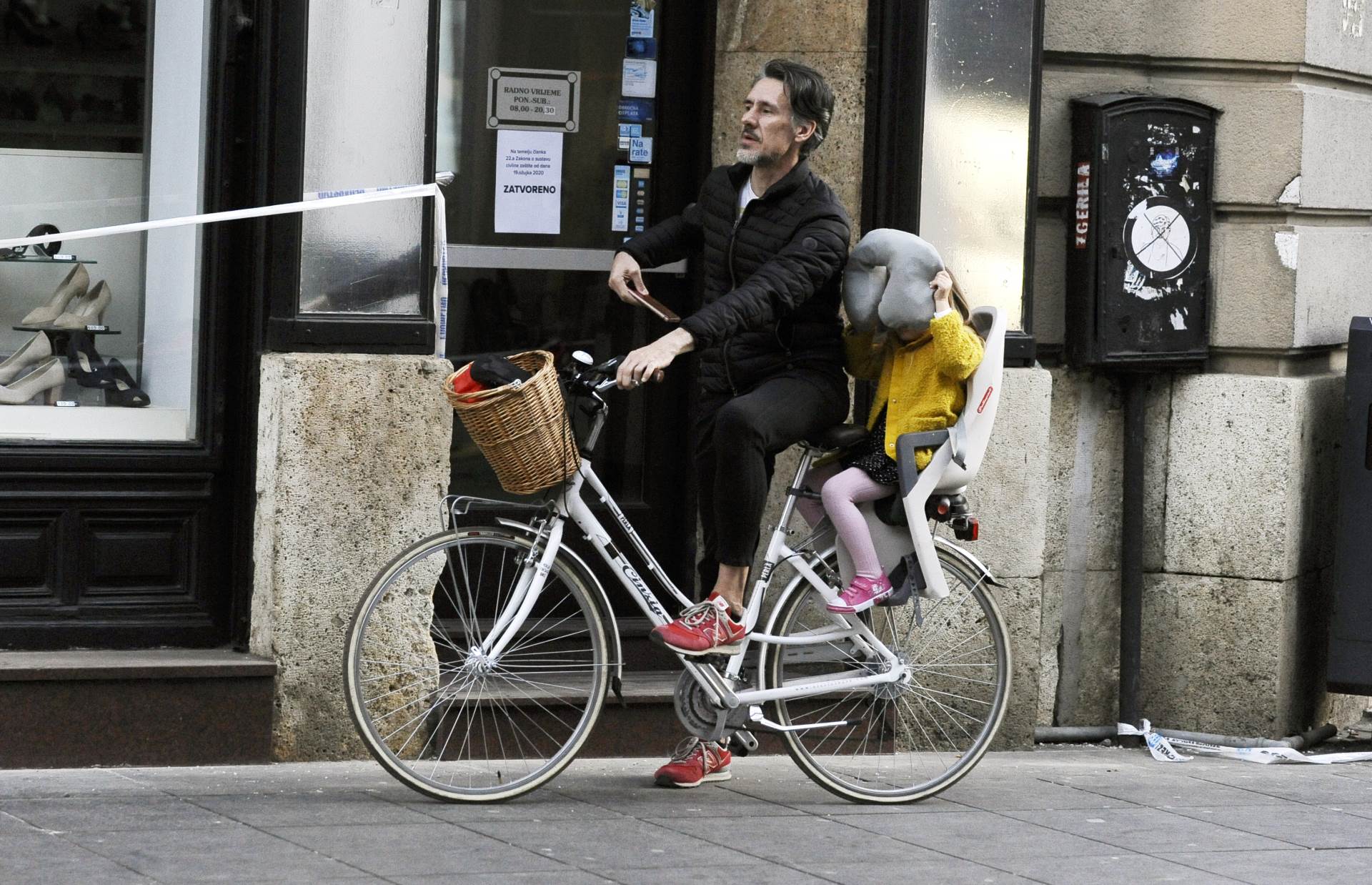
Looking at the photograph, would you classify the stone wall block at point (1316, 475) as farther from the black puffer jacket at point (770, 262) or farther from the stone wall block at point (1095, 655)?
the black puffer jacket at point (770, 262)

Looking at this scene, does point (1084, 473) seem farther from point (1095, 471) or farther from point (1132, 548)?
point (1132, 548)

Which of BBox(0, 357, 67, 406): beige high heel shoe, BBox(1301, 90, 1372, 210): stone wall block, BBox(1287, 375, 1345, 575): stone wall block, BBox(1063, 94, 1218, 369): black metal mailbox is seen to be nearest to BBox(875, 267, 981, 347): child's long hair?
BBox(1063, 94, 1218, 369): black metal mailbox

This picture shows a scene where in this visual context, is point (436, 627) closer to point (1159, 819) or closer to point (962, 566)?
point (962, 566)

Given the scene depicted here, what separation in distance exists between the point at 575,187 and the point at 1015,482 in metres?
1.85

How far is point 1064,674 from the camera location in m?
7.29

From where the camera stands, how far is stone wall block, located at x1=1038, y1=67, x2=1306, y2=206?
22.9 ft

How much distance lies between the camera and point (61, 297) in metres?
5.99

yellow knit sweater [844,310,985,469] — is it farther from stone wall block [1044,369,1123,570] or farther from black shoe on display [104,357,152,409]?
black shoe on display [104,357,152,409]

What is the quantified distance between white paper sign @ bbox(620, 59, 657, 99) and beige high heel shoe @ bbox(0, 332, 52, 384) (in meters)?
2.11

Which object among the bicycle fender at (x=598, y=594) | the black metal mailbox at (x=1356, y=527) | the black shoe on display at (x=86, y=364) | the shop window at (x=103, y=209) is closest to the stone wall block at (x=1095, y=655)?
the black metal mailbox at (x=1356, y=527)

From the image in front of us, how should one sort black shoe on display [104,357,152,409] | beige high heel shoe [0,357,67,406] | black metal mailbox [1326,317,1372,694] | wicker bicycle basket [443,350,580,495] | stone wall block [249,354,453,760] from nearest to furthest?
wicker bicycle basket [443,350,580,495] → stone wall block [249,354,453,760] → beige high heel shoe [0,357,67,406] → black shoe on display [104,357,152,409] → black metal mailbox [1326,317,1372,694]

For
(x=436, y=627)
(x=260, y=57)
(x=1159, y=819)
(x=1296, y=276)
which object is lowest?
(x=1159, y=819)

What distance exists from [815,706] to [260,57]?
257 cm

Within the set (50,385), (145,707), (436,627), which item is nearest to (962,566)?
(436,627)
